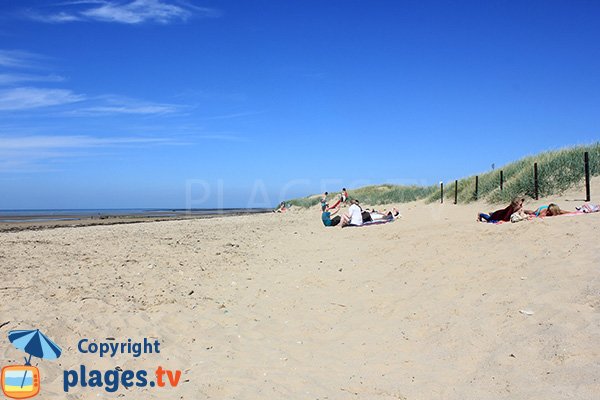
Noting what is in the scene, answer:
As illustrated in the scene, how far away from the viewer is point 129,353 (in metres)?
4.88

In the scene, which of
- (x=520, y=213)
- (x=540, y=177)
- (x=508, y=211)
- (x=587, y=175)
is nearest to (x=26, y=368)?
(x=520, y=213)

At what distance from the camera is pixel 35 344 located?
477 cm

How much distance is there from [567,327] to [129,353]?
14.8 feet

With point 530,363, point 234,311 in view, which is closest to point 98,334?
point 234,311

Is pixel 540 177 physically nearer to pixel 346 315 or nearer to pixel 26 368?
pixel 346 315

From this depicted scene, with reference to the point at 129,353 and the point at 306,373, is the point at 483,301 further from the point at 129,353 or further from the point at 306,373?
the point at 129,353

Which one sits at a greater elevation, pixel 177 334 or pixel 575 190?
pixel 575 190

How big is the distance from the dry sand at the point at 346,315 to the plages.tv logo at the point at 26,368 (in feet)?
0.32

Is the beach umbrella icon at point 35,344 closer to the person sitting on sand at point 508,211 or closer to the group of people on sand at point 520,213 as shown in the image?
the group of people on sand at point 520,213

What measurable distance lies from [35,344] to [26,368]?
56 centimetres

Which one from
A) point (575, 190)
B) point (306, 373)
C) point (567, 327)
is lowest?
point (306, 373)

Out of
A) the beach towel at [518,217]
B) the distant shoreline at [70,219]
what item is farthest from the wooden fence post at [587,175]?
the distant shoreline at [70,219]

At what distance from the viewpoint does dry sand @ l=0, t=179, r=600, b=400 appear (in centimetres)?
410

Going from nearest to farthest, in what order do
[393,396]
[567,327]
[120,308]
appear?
[393,396] → [567,327] → [120,308]
